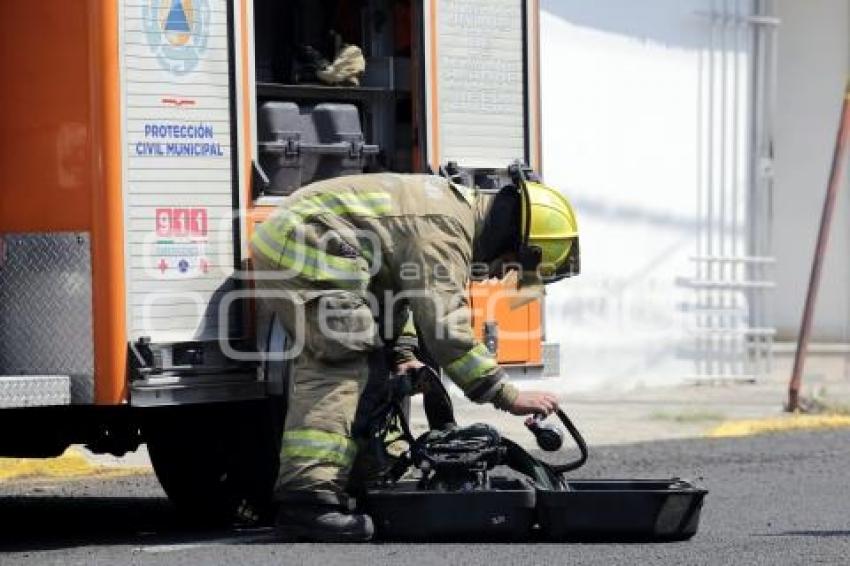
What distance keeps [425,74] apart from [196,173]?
56.9 inches

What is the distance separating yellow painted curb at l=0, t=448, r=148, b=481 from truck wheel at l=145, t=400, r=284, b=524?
1932mm

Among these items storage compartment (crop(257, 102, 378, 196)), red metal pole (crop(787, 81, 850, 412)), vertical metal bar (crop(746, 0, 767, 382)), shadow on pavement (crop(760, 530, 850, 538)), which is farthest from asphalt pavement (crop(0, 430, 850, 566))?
vertical metal bar (crop(746, 0, 767, 382))

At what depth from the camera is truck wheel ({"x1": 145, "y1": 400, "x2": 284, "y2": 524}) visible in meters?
8.76

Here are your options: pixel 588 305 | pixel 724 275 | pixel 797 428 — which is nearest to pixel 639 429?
pixel 797 428

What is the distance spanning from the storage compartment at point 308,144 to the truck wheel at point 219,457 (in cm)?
103

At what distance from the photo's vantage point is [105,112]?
801cm

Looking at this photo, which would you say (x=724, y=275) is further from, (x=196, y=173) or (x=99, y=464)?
(x=196, y=173)

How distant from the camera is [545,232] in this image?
816 centimetres

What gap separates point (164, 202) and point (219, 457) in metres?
1.40

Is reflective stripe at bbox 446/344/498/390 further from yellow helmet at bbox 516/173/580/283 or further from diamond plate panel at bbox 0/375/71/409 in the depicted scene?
diamond plate panel at bbox 0/375/71/409

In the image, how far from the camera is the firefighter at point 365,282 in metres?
7.86

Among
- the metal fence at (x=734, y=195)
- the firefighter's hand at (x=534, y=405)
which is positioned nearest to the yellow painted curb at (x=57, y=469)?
the firefighter's hand at (x=534, y=405)

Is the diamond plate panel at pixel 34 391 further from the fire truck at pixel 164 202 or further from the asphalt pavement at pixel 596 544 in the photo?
the asphalt pavement at pixel 596 544

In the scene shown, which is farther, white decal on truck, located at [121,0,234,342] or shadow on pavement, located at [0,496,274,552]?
shadow on pavement, located at [0,496,274,552]
